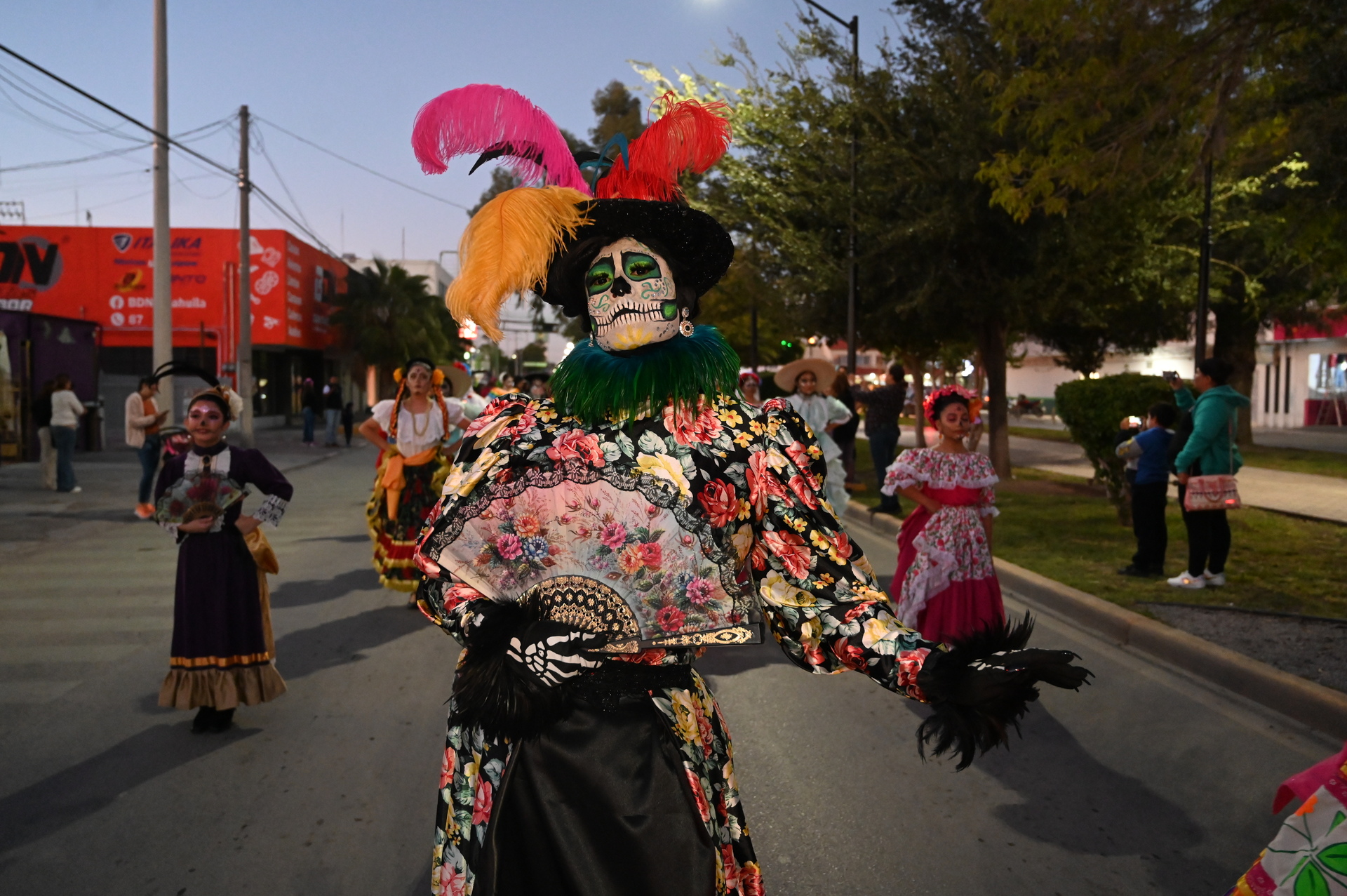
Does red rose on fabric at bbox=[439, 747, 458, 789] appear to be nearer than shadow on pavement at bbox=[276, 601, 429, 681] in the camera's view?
Yes

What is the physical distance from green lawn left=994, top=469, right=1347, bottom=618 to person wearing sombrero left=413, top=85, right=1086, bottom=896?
247 inches

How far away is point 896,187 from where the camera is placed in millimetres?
15445

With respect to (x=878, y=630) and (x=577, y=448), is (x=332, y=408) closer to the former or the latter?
(x=577, y=448)

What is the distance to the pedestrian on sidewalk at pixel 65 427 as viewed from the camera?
15.4m

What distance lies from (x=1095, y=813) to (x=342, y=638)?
5046mm

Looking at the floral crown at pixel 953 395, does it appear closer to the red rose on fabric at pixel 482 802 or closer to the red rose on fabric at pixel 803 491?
the red rose on fabric at pixel 803 491

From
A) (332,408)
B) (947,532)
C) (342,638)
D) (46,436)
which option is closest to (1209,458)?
(947,532)

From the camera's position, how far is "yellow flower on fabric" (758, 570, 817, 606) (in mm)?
2271

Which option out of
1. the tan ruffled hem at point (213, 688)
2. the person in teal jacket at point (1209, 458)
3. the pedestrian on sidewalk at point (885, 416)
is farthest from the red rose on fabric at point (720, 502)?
the pedestrian on sidewalk at point (885, 416)

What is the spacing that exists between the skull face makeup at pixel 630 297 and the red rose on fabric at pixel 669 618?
621mm

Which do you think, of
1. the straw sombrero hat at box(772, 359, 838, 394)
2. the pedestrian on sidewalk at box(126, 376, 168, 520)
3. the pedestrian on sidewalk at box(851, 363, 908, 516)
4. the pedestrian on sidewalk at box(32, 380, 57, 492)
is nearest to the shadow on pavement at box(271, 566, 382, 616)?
the straw sombrero hat at box(772, 359, 838, 394)

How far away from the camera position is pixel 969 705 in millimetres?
1938

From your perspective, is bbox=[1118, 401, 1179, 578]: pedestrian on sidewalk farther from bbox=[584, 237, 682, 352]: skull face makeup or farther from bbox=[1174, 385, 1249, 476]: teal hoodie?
bbox=[584, 237, 682, 352]: skull face makeup

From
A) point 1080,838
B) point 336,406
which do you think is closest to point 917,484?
point 1080,838
